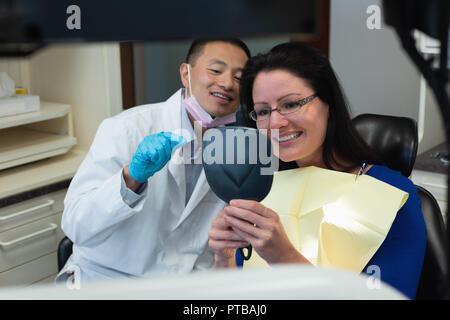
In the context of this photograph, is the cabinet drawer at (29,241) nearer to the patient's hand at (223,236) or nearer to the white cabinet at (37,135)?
the white cabinet at (37,135)

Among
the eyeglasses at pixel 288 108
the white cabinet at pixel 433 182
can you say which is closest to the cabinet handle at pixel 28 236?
the eyeglasses at pixel 288 108

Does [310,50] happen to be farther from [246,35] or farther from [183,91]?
[246,35]

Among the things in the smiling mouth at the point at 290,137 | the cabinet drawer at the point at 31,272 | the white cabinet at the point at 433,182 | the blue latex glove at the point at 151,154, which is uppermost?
the smiling mouth at the point at 290,137

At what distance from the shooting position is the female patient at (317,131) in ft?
3.98

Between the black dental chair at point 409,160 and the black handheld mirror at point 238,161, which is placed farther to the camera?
the black dental chair at point 409,160

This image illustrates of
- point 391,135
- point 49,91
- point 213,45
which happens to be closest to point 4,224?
point 49,91

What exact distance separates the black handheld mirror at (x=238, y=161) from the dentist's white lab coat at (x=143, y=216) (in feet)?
1.95

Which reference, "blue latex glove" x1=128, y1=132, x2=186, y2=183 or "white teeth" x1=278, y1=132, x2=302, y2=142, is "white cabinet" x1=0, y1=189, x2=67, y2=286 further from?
"white teeth" x1=278, y1=132, x2=302, y2=142

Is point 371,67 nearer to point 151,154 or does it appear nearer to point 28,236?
point 151,154

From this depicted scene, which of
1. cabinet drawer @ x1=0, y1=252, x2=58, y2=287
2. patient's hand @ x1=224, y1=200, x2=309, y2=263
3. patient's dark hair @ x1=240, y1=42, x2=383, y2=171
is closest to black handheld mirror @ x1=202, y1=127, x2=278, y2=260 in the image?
patient's hand @ x1=224, y1=200, x2=309, y2=263

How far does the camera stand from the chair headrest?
Result: 147 centimetres

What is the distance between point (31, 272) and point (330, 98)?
1447 mm

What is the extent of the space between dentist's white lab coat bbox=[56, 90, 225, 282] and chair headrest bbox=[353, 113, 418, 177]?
49 centimetres
